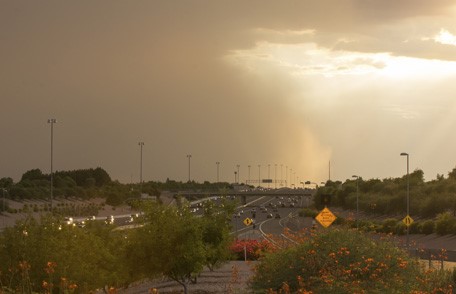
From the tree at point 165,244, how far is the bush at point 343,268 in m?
8.67

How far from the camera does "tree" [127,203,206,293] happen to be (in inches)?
1587

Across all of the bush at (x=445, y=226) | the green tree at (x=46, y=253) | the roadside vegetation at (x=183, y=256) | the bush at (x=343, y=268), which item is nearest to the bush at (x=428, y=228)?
the bush at (x=445, y=226)

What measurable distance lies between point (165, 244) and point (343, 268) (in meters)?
13.9

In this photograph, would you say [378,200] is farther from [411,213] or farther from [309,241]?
[309,241]

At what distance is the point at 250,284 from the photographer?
108 feet

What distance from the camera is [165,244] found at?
132 feet

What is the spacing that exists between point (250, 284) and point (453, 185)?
111m

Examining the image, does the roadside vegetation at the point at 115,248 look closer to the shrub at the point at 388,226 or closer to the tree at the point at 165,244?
the tree at the point at 165,244

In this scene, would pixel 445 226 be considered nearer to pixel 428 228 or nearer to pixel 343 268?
pixel 428 228

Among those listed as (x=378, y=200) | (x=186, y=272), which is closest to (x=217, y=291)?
(x=186, y=272)

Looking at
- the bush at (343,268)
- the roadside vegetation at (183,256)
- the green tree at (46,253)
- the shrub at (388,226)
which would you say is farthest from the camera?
the shrub at (388,226)

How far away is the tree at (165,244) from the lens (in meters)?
40.3

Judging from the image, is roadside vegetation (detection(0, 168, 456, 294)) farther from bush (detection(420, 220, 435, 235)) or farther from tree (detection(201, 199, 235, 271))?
bush (detection(420, 220, 435, 235))

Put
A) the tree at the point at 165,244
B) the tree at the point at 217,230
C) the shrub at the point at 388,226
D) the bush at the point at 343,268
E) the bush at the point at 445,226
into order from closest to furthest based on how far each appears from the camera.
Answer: the bush at the point at 343,268 < the tree at the point at 165,244 < the tree at the point at 217,230 < the bush at the point at 445,226 < the shrub at the point at 388,226
